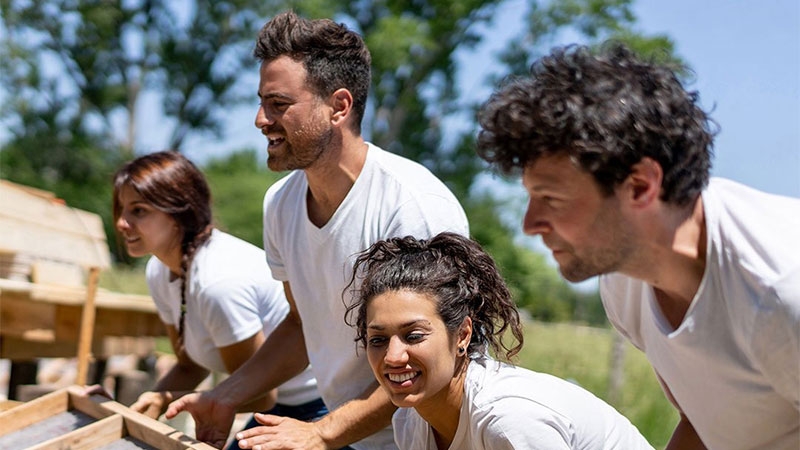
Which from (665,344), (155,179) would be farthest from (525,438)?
(155,179)

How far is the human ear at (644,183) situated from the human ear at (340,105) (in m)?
1.41

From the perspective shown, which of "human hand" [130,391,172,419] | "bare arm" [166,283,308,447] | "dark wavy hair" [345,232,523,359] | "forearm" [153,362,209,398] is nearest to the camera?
"dark wavy hair" [345,232,523,359]

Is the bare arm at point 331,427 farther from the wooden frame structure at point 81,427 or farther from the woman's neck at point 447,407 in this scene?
the woman's neck at point 447,407

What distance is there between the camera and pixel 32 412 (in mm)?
3645

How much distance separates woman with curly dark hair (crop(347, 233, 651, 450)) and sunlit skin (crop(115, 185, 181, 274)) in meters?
1.38

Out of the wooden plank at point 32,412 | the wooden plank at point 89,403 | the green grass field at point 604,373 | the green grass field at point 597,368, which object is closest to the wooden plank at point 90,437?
the wooden plank at point 89,403

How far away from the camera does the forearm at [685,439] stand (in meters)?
2.60

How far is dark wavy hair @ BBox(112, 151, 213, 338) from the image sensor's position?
13.4ft

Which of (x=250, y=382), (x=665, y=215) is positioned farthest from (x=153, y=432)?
(x=665, y=215)

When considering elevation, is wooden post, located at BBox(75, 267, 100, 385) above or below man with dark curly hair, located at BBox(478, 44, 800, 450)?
below

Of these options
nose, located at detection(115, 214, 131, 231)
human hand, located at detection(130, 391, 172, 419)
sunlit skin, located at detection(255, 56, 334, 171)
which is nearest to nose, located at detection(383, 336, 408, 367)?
sunlit skin, located at detection(255, 56, 334, 171)

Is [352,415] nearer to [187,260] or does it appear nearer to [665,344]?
[665,344]

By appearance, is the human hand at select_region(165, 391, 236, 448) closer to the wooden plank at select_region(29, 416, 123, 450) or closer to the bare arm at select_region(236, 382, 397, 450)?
the wooden plank at select_region(29, 416, 123, 450)

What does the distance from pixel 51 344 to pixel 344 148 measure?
12.8 feet
